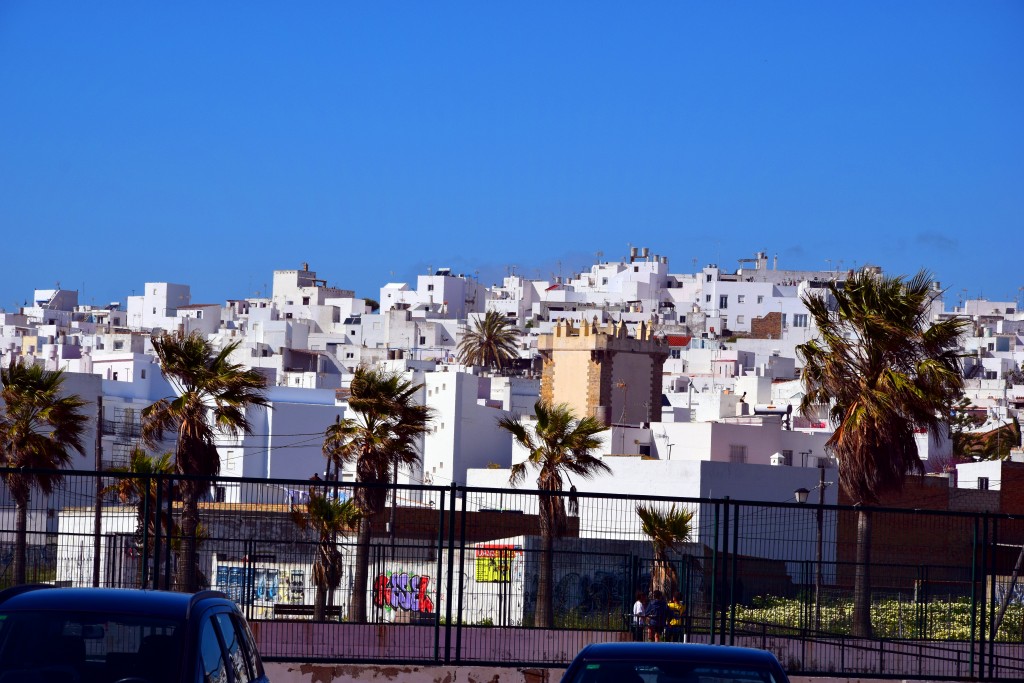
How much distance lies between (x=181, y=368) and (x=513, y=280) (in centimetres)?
15134

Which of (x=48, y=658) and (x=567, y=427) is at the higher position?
(x=567, y=427)

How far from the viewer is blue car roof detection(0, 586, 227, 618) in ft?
31.1

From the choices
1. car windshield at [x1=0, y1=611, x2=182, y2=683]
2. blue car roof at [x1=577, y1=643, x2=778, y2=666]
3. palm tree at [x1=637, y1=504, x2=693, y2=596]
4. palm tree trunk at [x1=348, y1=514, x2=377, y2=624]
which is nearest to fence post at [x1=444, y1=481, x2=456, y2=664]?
palm tree trunk at [x1=348, y1=514, x2=377, y2=624]

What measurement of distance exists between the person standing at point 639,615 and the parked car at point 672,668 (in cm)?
746

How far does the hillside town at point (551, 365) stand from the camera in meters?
57.5

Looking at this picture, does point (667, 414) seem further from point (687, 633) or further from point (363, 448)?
point (687, 633)

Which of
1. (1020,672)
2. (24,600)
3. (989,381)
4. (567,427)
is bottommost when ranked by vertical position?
(1020,672)

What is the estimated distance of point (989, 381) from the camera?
120 m

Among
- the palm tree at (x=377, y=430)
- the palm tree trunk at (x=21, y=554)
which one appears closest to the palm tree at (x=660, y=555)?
the palm tree trunk at (x=21, y=554)

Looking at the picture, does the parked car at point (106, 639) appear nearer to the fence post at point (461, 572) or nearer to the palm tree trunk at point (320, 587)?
the fence post at point (461, 572)

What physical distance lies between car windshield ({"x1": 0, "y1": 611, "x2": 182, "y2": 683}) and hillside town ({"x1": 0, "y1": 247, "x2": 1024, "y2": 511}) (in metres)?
8.86

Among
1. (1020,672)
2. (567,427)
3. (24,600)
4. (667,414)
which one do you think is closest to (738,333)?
(667,414)

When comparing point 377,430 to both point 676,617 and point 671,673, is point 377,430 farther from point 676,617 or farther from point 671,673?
point 671,673

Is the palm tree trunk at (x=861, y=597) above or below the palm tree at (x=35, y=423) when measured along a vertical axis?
below
